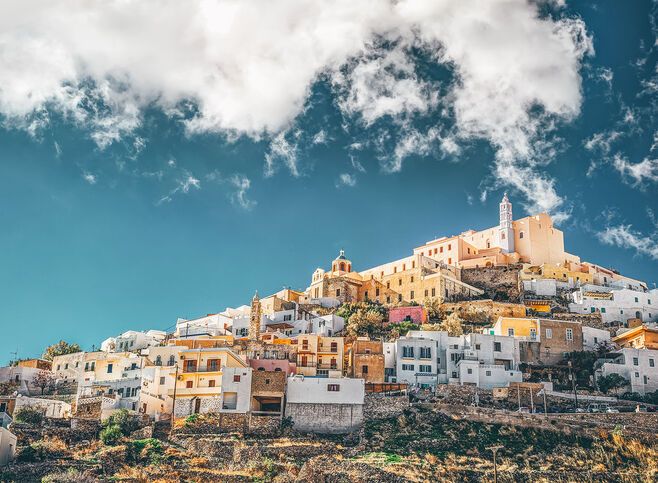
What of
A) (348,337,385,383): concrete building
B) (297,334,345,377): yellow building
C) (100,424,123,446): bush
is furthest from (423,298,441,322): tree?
(100,424,123,446): bush

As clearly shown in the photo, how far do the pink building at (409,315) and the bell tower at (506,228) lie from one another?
65.2 feet

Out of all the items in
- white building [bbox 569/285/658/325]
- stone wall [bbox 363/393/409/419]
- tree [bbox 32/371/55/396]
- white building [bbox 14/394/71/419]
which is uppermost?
white building [bbox 569/285/658/325]

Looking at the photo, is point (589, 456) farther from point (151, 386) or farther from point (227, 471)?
point (151, 386)

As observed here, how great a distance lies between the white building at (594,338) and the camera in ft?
235

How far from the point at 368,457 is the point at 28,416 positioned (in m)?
24.6

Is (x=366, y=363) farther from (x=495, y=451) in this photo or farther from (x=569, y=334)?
(x=569, y=334)

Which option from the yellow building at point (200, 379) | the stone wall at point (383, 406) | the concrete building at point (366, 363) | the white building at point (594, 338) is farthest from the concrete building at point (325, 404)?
the white building at point (594, 338)

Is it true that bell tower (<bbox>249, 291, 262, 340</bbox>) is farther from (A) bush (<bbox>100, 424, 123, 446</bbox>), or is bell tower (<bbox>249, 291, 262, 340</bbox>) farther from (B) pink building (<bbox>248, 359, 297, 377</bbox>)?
(A) bush (<bbox>100, 424, 123, 446</bbox>)

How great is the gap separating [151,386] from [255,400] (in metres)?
7.64

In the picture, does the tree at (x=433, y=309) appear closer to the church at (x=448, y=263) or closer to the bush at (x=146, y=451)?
the church at (x=448, y=263)

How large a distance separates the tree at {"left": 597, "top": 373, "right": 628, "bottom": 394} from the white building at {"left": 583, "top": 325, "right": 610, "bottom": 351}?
6134mm

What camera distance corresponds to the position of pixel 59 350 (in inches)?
3073

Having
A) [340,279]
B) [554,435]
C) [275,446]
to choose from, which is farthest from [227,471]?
[340,279]

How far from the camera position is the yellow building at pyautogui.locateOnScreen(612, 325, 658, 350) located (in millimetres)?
69438
